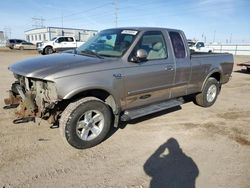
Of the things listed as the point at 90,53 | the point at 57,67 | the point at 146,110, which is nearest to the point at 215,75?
the point at 146,110

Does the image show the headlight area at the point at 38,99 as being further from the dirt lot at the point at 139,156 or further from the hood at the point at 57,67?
the dirt lot at the point at 139,156

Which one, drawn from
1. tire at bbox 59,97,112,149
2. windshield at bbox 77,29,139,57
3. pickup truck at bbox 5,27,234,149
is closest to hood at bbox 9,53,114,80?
pickup truck at bbox 5,27,234,149

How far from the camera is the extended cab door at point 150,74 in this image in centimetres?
451

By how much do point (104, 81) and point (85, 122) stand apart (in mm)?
763

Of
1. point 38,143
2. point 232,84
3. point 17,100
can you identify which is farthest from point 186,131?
point 232,84

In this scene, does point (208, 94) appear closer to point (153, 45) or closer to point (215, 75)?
point (215, 75)

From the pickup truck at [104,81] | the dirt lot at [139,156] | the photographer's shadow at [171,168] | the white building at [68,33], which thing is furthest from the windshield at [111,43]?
the white building at [68,33]

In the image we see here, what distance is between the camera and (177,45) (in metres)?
5.47

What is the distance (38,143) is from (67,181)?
4.31ft

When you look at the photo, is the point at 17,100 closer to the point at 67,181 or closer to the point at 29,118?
the point at 29,118

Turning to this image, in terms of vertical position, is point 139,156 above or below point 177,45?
below

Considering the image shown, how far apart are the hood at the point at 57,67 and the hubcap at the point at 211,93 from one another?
3.57 metres

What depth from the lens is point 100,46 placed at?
5.02 metres

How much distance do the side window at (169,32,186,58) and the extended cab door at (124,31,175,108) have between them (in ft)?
0.88
